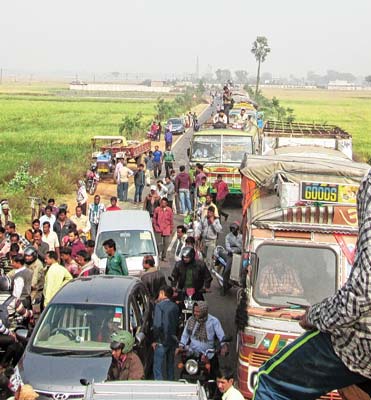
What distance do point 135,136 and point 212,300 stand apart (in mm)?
34809

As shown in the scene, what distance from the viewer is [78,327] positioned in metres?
8.86

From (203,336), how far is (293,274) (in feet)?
4.20

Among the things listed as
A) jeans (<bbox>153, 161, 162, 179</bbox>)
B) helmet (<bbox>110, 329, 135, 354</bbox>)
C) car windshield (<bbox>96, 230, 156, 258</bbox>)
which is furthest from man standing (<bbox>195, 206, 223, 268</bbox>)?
jeans (<bbox>153, 161, 162, 179</bbox>)

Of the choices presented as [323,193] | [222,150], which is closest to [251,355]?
[323,193]

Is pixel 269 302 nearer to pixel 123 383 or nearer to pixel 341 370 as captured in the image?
pixel 123 383

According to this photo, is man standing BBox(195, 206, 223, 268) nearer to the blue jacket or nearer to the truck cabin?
the truck cabin

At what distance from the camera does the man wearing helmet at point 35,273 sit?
37.1 ft

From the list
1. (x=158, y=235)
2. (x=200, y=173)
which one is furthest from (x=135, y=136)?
(x=158, y=235)

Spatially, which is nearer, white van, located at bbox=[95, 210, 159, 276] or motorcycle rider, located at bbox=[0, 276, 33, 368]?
motorcycle rider, located at bbox=[0, 276, 33, 368]

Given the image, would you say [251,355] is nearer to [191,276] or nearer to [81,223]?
[191,276]

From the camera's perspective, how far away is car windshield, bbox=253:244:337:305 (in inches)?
324

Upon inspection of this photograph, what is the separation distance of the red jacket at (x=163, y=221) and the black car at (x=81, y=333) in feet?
19.8

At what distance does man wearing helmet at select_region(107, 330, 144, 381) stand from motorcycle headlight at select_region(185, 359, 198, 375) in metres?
0.98

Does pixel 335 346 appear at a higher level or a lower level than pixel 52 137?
higher
